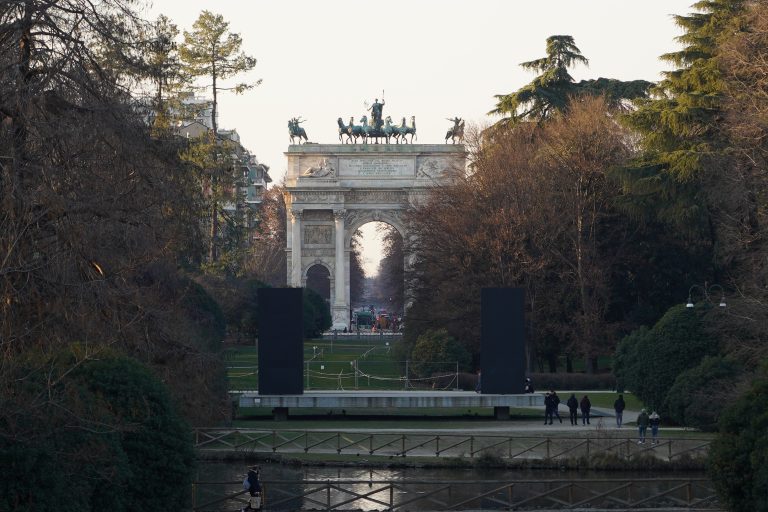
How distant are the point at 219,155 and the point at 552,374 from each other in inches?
544

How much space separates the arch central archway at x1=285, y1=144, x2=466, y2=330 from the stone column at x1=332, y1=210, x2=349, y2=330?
68 mm

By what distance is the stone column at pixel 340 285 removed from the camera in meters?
96.6

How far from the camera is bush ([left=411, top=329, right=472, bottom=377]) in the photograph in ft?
155

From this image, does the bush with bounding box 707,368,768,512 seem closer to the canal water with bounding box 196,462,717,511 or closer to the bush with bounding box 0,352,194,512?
the canal water with bounding box 196,462,717,511

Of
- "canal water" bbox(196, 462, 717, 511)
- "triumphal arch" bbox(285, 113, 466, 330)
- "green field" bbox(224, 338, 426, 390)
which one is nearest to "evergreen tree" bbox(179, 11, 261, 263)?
"green field" bbox(224, 338, 426, 390)

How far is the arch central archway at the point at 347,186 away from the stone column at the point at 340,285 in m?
0.07

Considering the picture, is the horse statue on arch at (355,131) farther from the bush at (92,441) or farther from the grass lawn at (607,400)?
the bush at (92,441)

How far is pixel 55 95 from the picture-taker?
18.1 meters

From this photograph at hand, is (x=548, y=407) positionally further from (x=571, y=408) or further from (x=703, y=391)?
(x=703, y=391)

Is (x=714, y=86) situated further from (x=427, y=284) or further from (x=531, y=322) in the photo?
(x=427, y=284)

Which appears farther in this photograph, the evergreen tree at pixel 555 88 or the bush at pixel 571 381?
the evergreen tree at pixel 555 88

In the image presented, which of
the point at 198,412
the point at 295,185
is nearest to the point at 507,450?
the point at 198,412

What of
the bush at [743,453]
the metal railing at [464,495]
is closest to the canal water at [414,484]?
the metal railing at [464,495]

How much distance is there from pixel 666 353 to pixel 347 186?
61.1 meters
